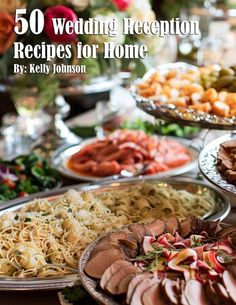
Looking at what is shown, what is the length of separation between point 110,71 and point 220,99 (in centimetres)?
67

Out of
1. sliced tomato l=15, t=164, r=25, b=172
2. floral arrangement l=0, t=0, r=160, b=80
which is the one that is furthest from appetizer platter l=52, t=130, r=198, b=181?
floral arrangement l=0, t=0, r=160, b=80

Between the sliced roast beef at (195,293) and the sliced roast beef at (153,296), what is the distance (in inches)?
1.7

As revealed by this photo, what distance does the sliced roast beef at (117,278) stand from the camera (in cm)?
111

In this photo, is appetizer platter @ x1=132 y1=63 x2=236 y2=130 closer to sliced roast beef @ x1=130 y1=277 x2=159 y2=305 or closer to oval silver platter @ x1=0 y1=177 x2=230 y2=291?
oval silver platter @ x1=0 y1=177 x2=230 y2=291

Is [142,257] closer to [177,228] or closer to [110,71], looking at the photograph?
[177,228]

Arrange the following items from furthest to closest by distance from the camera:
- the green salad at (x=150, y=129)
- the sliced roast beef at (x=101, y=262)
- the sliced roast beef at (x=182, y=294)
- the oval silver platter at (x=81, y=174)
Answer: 1. the green salad at (x=150, y=129)
2. the oval silver platter at (x=81, y=174)
3. the sliced roast beef at (x=101, y=262)
4. the sliced roast beef at (x=182, y=294)

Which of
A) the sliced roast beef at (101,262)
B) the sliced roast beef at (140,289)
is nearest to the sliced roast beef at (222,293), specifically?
the sliced roast beef at (140,289)

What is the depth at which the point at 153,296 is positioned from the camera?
1.06 meters

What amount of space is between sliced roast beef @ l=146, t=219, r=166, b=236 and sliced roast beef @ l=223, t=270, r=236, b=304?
0.25 m

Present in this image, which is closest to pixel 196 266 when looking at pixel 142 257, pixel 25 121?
pixel 142 257

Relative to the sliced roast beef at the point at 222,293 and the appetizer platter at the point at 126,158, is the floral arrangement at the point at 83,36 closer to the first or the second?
the appetizer platter at the point at 126,158

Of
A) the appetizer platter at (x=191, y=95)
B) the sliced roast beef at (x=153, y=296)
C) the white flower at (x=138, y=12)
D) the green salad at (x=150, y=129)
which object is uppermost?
the white flower at (x=138, y=12)

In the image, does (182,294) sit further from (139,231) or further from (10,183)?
(10,183)

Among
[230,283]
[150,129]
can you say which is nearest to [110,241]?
[230,283]
